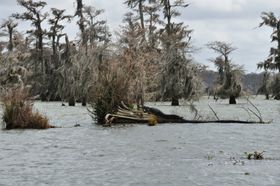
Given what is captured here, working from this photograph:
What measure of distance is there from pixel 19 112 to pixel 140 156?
13.6 meters

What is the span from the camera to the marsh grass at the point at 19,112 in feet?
102

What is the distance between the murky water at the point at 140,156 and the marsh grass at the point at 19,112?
129 cm

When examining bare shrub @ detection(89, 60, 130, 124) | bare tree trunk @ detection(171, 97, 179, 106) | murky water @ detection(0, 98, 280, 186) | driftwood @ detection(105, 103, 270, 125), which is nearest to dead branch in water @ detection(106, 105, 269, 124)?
driftwood @ detection(105, 103, 270, 125)

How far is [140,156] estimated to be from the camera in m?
20.2

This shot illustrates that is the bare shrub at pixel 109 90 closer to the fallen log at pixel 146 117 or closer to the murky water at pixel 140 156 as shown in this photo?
the fallen log at pixel 146 117

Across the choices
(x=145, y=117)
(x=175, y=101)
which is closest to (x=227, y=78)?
(x=175, y=101)

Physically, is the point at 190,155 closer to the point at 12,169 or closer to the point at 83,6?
the point at 12,169

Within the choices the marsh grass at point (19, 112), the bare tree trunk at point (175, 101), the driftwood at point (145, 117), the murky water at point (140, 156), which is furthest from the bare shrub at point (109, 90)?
the bare tree trunk at point (175, 101)

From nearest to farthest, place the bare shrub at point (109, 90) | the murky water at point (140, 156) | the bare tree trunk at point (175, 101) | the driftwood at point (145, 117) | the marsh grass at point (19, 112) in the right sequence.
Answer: the murky water at point (140, 156) < the marsh grass at point (19, 112) < the bare shrub at point (109, 90) < the driftwood at point (145, 117) < the bare tree trunk at point (175, 101)

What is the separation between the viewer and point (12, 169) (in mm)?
17172

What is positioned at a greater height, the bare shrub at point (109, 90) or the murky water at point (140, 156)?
the bare shrub at point (109, 90)

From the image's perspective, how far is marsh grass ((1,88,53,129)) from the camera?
31125mm

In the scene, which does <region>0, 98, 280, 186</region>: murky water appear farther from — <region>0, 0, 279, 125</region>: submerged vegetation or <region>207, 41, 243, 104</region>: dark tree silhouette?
<region>207, 41, 243, 104</region>: dark tree silhouette

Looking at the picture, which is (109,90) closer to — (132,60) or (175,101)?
(132,60)
